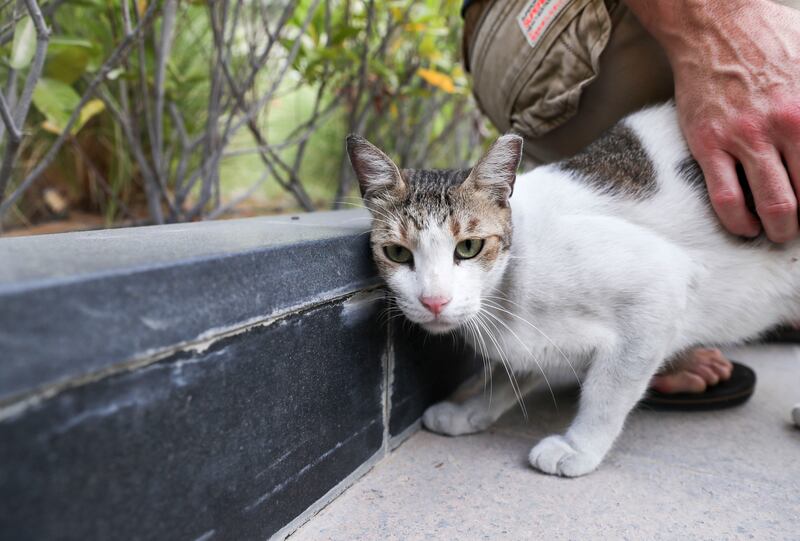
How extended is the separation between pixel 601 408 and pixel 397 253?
609 mm

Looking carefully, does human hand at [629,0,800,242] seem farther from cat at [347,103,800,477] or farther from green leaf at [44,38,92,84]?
green leaf at [44,38,92,84]

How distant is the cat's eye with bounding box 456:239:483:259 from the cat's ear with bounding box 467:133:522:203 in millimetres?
144

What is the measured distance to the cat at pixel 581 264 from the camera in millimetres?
1316

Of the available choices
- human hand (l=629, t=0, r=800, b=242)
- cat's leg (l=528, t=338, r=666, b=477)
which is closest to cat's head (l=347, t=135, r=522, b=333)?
cat's leg (l=528, t=338, r=666, b=477)

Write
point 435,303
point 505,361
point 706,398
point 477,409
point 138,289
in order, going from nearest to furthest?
point 138,289, point 435,303, point 505,361, point 477,409, point 706,398

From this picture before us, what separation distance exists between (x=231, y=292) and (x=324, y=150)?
11.4 feet

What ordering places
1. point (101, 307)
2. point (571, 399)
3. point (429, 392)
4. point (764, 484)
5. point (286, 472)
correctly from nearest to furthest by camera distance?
point (101, 307), point (286, 472), point (764, 484), point (429, 392), point (571, 399)

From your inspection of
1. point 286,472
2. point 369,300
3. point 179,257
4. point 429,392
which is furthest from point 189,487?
point 429,392

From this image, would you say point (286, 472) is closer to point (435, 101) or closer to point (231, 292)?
point (231, 292)

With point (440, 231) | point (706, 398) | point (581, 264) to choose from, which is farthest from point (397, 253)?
point (706, 398)

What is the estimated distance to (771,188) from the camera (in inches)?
51.2

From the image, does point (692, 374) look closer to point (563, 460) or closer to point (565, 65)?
point (563, 460)

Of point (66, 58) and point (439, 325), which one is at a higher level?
point (66, 58)

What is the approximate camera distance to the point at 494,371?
1690mm
